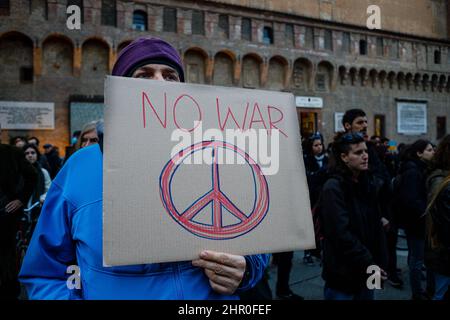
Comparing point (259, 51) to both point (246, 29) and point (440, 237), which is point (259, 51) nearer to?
point (246, 29)

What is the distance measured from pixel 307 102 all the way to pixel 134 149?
20.7 m

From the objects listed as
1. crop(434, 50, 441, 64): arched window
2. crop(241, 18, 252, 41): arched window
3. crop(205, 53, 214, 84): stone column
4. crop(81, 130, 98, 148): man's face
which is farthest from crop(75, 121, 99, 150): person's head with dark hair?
crop(434, 50, 441, 64): arched window

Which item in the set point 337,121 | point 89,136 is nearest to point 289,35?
point 337,121

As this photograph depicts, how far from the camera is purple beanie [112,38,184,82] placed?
1.17 meters

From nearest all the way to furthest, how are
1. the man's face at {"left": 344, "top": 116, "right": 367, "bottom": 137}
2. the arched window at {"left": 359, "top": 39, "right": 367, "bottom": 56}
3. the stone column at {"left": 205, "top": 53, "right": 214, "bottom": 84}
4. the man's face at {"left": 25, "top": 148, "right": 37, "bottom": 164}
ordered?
the man's face at {"left": 344, "top": 116, "right": 367, "bottom": 137} < the man's face at {"left": 25, "top": 148, "right": 37, "bottom": 164} < the stone column at {"left": 205, "top": 53, "right": 214, "bottom": 84} < the arched window at {"left": 359, "top": 39, "right": 367, "bottom": 56}

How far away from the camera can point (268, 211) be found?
1.06 meters

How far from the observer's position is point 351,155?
8.00 ft

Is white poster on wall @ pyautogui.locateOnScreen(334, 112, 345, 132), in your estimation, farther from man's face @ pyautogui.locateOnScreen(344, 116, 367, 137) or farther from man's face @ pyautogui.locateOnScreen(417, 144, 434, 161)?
man's face @ pyautogui.locateOnScreen(344, 116, 367, 137)

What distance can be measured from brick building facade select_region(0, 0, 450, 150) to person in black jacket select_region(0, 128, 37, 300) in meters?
13.4

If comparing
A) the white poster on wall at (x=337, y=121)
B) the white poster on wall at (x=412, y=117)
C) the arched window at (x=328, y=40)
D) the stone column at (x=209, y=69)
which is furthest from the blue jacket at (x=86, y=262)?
the white poster on wall at (x=412, y=117)

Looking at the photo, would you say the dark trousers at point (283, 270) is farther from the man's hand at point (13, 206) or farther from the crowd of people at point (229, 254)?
the man's hand at point (13, 206)

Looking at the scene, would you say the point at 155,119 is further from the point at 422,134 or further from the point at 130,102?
the point at 422,134

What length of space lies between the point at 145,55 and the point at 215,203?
556mm
